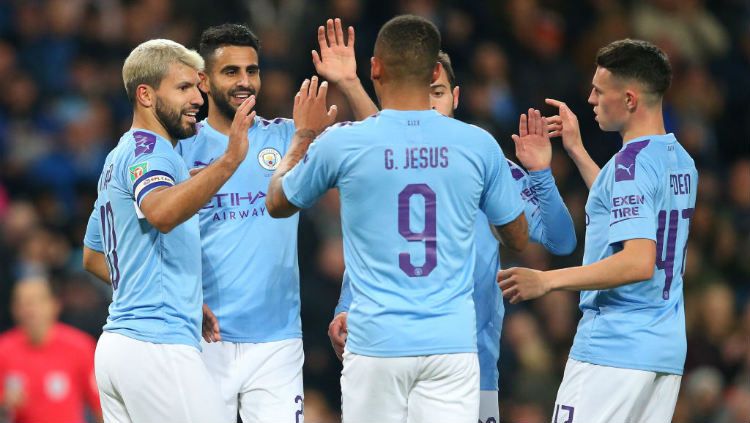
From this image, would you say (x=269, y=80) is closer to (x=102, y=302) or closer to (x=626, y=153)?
(x=102, y=302)

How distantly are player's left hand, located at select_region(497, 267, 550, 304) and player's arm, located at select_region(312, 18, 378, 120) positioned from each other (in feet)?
3.82

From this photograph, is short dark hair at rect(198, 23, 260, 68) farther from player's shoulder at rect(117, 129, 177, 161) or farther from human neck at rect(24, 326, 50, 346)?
human neck at rect(24, 326, 50, 346)

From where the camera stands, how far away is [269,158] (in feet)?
21.0

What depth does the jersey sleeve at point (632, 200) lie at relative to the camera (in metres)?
5.40

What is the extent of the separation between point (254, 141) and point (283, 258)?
2.13ft

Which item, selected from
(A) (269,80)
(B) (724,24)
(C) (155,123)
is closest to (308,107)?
(C) (155,123)

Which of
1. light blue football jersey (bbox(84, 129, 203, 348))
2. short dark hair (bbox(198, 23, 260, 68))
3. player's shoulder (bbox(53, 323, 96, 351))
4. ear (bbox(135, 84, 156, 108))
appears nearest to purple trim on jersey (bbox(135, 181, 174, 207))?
light blue football jersey (bbox(84, 129, 203, 348))

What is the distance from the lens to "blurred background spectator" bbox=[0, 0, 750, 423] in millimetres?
10281

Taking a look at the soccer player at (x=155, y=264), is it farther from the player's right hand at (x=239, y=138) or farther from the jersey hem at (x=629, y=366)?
the jersey hem at (x=629, y=366)

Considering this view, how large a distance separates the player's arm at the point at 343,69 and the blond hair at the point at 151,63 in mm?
657

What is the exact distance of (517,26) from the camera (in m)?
13.5

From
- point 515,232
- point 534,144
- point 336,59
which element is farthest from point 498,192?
point 336,59

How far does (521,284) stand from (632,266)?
512 mm

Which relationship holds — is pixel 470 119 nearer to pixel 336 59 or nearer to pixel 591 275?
pixel 336 59
